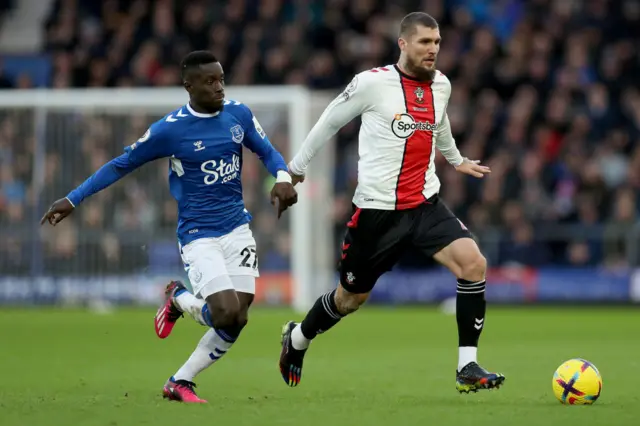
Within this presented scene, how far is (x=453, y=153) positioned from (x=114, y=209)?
35.7 feet

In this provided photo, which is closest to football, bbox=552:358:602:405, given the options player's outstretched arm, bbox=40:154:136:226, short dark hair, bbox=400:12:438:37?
short dark hair, bbox=400:12:438:37

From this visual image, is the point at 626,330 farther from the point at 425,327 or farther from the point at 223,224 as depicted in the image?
the point at 223,224

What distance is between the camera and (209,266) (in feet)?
28.0

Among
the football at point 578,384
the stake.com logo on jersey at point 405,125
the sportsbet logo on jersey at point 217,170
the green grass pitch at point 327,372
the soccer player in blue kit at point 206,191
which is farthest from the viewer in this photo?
the stake.com logo on jersey at point 405,125

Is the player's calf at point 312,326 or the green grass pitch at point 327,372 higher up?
the player's calf at point 312,326

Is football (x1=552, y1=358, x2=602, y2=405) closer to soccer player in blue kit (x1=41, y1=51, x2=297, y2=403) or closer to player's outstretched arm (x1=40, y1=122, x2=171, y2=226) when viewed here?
soccer player in blue kit (x1=41, y1=51, x2=297, y2=403)

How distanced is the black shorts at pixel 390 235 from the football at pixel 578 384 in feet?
3.90

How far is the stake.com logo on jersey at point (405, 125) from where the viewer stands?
346 inches

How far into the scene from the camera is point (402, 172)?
8812mm

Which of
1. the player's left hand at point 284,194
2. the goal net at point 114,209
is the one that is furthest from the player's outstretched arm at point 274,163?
the goal net at point 114,209

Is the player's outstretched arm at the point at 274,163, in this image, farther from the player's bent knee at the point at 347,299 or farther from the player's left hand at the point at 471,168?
the player's left hand at the point at 471,168

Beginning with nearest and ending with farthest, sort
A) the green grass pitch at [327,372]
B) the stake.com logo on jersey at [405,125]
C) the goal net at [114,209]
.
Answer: the green grass pitch at [327,372] < the stake.com logo on jersey at [405,125] < the goal net at [114,209]

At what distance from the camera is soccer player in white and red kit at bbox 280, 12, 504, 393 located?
28.6 ft

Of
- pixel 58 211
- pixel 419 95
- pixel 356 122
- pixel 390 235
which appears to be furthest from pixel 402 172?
pixel 356 122
